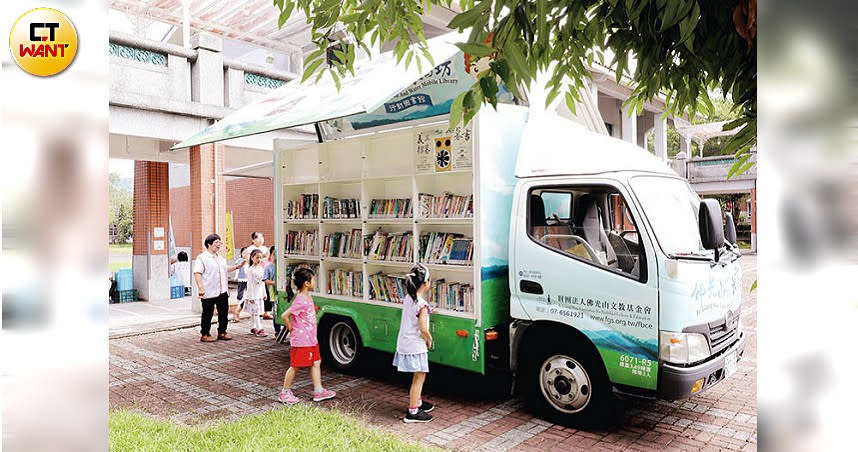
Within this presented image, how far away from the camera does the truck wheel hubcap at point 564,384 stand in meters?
5.34

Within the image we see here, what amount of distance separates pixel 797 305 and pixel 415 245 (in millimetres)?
5759

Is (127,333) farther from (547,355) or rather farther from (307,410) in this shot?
(547,355)

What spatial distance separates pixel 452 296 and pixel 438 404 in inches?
44.2

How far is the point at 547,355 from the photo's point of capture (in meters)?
5.58

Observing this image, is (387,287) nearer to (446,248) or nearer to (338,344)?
(446,248)

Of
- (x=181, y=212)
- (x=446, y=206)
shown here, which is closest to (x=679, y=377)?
(x=446, y=206)

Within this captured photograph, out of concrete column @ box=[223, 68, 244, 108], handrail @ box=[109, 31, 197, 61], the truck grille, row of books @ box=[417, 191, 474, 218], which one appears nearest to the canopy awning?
row of books @ box=[417, 191, 474, 218]

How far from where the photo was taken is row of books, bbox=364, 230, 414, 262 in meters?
6.73

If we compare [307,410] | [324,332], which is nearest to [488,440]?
[307,410]

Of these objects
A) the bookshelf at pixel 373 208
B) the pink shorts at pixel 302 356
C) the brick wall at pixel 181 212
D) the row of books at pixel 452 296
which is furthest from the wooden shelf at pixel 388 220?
the brick wall at pixel 181 212

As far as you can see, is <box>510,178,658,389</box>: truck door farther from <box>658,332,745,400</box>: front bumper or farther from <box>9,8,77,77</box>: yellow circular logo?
<box>9,8,77,77</box>: yellow circular logo

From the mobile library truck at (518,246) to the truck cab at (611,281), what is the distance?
1 centimetres

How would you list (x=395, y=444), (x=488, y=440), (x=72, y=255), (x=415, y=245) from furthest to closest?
(x=415, y=245), (x=488, y=440), (x=395, y=444), (x=72, y=255)

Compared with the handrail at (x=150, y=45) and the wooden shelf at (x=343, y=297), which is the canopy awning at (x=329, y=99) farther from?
the handrail at (x=150, y=45)
